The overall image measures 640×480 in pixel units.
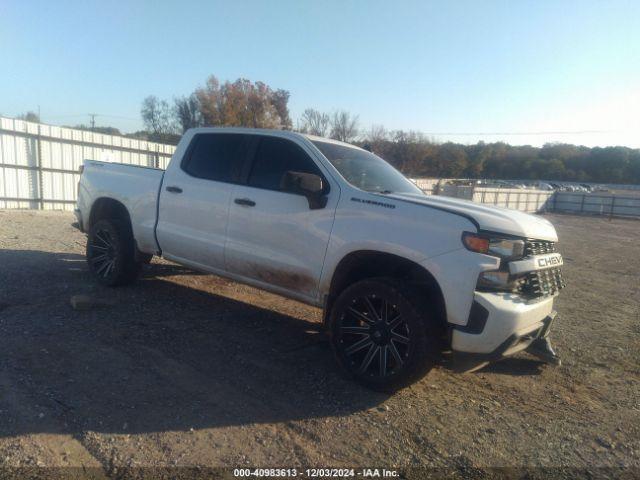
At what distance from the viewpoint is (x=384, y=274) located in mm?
3979

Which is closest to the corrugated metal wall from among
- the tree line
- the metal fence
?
the tree line

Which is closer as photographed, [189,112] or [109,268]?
[109,268]

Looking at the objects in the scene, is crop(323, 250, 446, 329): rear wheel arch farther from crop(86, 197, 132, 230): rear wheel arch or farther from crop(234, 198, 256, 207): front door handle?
crop(86, 197, 132, 230): rear wheel arch

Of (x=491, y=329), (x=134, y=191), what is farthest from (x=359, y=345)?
(x=134, y=191)

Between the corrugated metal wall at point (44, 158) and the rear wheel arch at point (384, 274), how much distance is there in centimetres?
1478

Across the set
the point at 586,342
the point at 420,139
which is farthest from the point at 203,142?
the point at 420,139

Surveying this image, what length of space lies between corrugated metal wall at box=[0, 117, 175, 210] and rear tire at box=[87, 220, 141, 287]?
36.8 ft

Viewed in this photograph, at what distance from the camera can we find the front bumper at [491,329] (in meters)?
3.30

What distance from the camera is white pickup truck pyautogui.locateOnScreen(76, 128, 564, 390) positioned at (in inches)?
134

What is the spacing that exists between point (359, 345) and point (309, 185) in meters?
1.39

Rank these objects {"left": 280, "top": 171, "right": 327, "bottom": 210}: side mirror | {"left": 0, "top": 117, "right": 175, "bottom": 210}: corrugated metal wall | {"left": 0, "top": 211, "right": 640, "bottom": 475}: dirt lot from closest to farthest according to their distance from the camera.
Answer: {"left": 0, "top": 211, "right": 640, "bottom": 475}: dirt lot < {"left": 280, "top": 171, "right": 327, "bottom": 210}: side mirror < {"left": 0, "top": 117, "right": 175, "bottom": 210}: corrugated metal wall

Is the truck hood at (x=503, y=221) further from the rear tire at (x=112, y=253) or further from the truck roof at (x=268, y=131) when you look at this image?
the rear tire at (x=112, y=253)

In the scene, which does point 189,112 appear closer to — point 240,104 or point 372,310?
point 240,104

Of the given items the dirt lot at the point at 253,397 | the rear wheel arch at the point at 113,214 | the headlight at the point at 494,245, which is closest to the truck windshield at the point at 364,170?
the headlight at the point at 494,245
